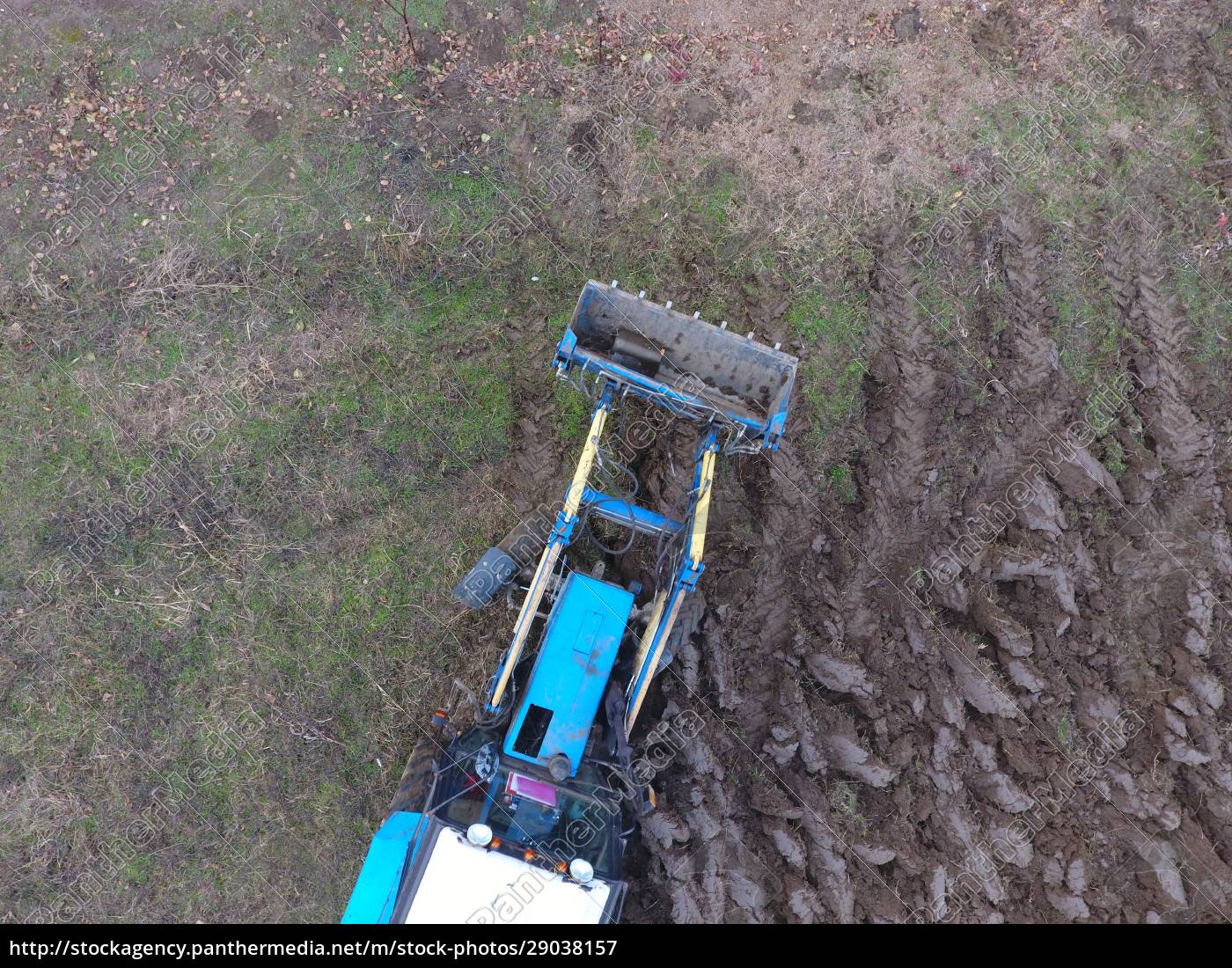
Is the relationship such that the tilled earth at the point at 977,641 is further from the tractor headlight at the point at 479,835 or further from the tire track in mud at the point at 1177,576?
the tractor headlight at the point at 479,835

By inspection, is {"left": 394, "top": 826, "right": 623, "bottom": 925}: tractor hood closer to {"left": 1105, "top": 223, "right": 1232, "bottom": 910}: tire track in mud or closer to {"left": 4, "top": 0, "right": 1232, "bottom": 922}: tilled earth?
{"left": 4, "top": 0, "right": 1232, "bottom": 922}: tilled earth

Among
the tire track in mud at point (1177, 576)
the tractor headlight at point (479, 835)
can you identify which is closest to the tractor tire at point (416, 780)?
the tractor headlight at point (479, 835)

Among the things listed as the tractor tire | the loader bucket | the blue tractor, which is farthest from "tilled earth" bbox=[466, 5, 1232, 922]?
the tractor tire

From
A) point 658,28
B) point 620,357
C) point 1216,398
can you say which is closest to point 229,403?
point 620,357

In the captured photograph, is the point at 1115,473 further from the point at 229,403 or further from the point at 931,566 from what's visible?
the point at 229,403
